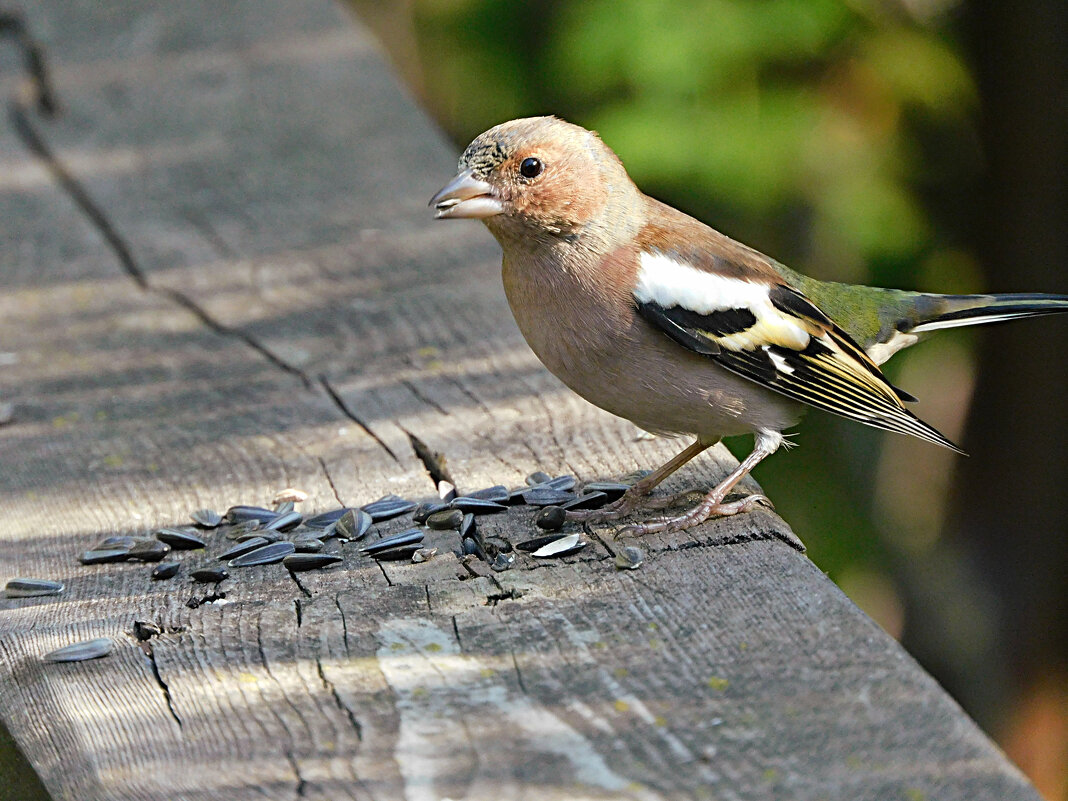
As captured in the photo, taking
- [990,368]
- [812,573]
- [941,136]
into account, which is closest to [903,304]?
[812,573]

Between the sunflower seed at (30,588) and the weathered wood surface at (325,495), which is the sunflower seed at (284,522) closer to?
the weathered wood surface at (325,495)

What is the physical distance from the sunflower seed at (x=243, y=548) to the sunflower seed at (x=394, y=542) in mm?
233

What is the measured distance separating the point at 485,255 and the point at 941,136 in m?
4.43

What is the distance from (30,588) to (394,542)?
0.76 meters

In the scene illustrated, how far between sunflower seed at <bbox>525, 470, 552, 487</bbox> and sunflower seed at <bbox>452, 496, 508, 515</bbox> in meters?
0.14

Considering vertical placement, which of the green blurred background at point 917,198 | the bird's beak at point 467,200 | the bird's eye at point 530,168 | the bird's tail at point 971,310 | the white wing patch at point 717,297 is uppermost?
the bird's eye at point 530,168

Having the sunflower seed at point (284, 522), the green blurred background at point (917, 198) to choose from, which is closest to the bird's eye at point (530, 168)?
the sunflower seed at point (284, 522)

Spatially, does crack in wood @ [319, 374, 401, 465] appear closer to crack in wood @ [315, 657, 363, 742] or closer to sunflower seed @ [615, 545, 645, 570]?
sunflower seed @ [615, 545, 645, 570]

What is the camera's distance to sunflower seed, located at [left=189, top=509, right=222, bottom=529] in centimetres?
282

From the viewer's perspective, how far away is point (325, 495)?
2959 millimetres

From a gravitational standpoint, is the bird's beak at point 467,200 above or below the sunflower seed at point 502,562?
above

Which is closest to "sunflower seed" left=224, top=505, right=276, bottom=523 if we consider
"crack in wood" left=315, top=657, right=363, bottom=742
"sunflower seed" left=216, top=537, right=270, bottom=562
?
"sunflower seed" left=216, top=537, right=270, bottom=562

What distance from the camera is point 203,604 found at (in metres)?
2.36

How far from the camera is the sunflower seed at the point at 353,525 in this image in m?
2.67
